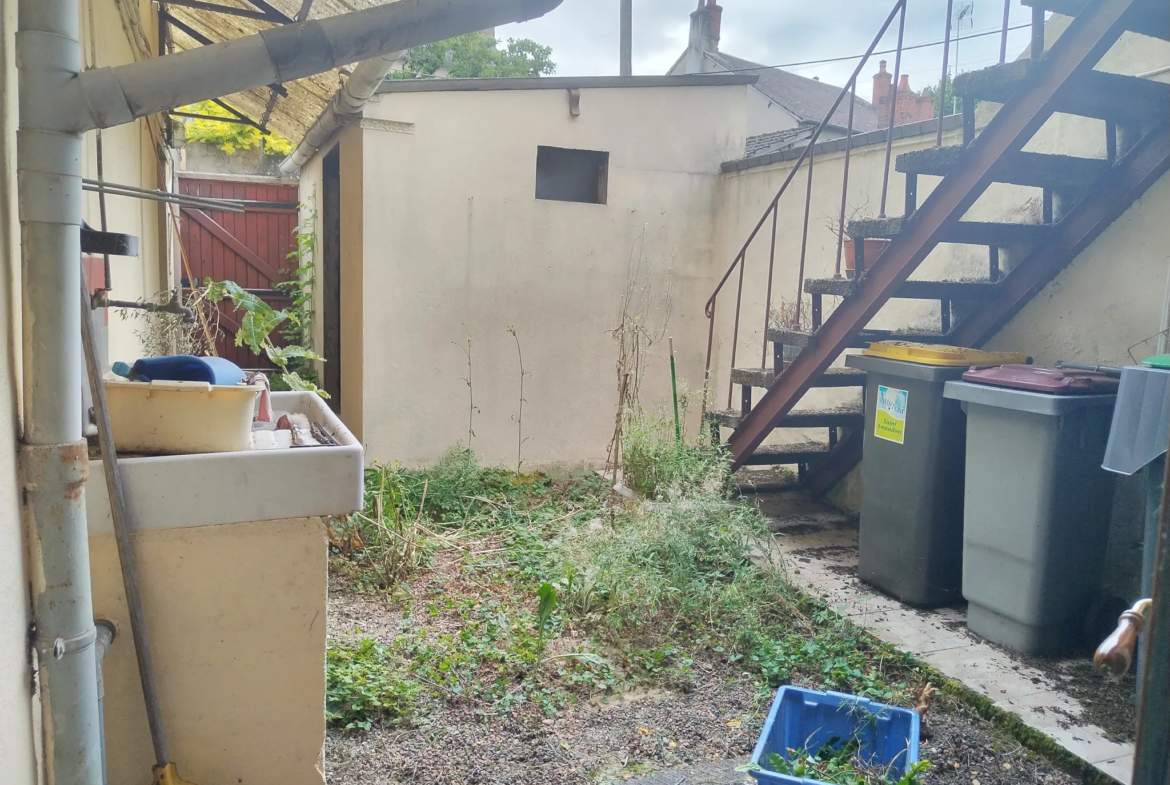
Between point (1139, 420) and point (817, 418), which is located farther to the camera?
point (817, 418)

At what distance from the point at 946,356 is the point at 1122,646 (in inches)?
108

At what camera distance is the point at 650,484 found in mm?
5035

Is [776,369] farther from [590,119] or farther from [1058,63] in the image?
[590,119]

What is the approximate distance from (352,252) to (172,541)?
A: 449 cm

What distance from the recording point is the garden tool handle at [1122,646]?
0.98m

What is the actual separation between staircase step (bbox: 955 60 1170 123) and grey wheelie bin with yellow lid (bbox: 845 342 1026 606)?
1.12 m

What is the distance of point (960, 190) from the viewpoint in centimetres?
340

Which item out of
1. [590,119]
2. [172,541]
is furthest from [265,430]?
[590,119]

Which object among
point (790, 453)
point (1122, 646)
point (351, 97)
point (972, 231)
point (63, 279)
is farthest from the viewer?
point (790, 453)

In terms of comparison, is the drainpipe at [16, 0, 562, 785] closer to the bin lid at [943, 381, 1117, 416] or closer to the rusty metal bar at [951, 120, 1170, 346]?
the bin lid at [943, 381, 1117, 416]

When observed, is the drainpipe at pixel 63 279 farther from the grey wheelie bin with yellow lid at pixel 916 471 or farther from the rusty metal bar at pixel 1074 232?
the rusty metal bar at pixel 1074 232

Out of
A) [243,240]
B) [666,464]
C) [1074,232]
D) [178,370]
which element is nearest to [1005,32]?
[1074,232]

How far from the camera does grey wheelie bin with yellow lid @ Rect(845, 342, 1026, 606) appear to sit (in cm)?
355

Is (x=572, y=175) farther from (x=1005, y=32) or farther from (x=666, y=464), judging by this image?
(x=1005, y=32)
